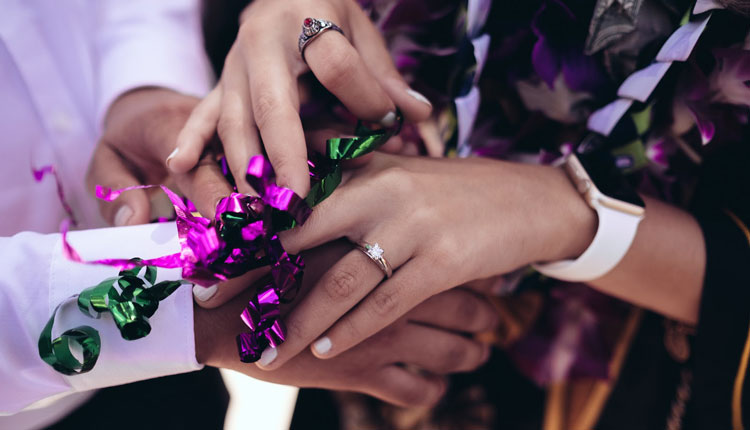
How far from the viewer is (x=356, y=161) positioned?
683 millimetres

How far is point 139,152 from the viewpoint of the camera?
2.85ft

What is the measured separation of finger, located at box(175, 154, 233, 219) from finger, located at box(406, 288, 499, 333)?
→ 38 cm

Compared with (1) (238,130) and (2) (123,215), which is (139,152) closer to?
(2) (123,215)

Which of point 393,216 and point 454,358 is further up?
point 393,216

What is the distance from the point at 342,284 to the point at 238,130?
27 centimetres

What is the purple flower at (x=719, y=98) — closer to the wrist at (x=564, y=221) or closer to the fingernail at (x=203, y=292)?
the wrist at (x=564, y=221)

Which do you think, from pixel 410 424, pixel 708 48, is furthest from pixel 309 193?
pixel 410 424

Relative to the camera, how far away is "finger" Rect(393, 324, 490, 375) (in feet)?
2.73

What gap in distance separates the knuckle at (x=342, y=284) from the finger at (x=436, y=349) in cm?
23

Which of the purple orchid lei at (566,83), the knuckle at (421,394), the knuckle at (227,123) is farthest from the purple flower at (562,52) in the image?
the knuckle at (421,394)

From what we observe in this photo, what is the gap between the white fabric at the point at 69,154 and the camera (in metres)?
0.62

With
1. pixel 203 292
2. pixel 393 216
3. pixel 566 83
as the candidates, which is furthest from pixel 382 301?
pixel 566 83

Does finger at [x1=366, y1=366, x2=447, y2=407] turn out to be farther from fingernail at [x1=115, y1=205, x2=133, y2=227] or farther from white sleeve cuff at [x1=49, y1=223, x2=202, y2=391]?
fingernail at [x1=115, y1=205, x2=133, y2=227]

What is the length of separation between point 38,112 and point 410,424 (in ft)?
3.79
